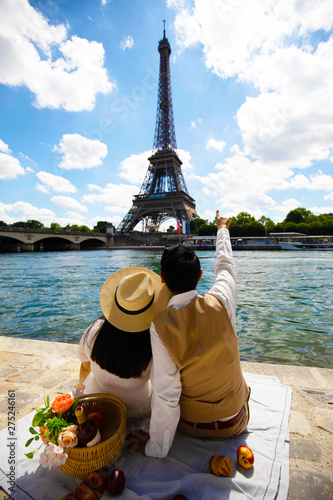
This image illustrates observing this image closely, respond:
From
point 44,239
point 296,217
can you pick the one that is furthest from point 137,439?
point 296,217

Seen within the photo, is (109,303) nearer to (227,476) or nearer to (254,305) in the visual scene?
(227,476)

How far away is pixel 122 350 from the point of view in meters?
A: 1.75

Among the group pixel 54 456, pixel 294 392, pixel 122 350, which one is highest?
pixel 122 350

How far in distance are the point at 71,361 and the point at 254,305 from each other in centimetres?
624

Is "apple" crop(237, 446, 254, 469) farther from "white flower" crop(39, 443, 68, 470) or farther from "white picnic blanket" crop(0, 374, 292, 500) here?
"white flower" crop(39, 443, 68, 470)

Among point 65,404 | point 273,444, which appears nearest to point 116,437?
point 65,404

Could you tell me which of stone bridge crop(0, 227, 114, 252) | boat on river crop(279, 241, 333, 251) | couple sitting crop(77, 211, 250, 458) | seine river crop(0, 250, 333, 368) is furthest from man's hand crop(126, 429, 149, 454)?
boat on river crop(279, 241, 333, 251)

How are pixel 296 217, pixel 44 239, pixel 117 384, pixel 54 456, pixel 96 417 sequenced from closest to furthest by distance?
pixel 54 456 → pixel 96 417 → pixel 117 384 → pixel 44 239 → pixel 296 217

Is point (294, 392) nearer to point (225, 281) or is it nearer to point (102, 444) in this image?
point (225, 281)

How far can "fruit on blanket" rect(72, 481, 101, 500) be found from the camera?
143cm

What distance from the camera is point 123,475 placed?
1.52 m

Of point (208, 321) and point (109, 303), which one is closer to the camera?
point (208, 321)

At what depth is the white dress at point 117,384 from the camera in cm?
184

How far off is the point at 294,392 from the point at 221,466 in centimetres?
141
